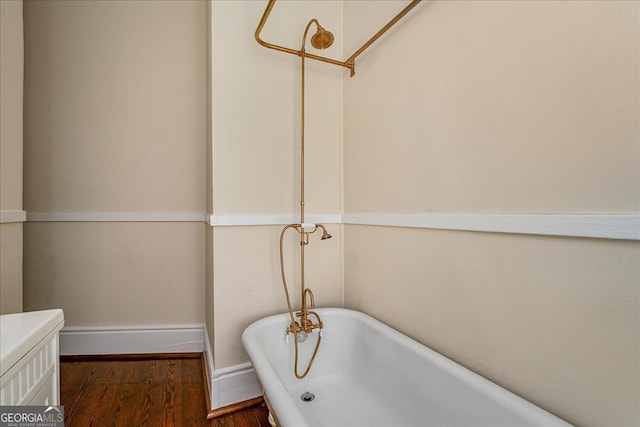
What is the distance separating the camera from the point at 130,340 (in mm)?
1945

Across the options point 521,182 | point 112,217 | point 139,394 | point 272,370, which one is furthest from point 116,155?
point 521,182

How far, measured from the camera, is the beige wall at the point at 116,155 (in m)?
1.86

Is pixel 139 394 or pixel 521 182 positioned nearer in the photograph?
pixel 521 182

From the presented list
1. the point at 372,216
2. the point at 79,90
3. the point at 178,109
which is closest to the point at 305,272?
the point at 372,216

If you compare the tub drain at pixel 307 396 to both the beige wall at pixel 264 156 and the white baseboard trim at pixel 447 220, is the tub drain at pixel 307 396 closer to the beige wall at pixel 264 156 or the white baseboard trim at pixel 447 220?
the beige wall at pixel 264 156

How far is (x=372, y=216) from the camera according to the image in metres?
1.47

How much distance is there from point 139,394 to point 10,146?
1372mm

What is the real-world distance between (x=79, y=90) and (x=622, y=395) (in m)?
2.78

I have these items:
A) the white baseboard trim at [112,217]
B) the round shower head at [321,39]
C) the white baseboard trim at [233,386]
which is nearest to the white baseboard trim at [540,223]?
the round shower head at [321,39]

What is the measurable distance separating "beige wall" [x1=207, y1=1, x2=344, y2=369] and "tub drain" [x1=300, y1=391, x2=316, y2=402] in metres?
0.38

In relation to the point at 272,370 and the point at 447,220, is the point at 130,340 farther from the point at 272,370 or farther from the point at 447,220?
the point at 447,220

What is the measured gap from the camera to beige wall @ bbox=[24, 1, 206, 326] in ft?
6.10

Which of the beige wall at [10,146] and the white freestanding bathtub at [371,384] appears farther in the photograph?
the beige wall at [10,146]

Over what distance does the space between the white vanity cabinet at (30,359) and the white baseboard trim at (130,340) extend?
49.7 inches
